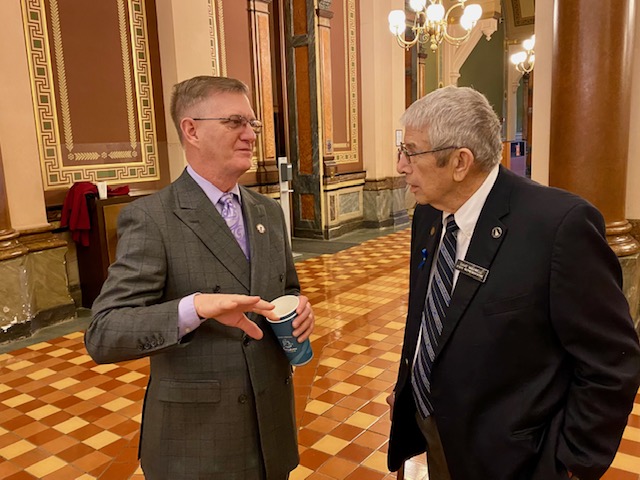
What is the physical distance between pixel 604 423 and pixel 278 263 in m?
0.94

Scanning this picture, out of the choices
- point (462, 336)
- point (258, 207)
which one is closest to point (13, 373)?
point (258, 207)

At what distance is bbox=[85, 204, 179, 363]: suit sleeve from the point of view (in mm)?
1282

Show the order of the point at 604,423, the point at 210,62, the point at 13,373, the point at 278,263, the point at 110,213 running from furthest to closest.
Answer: the point at 210,62 → the point at 110,213 → the point at 13,373 → the point at 278,263 → the point at 604,423

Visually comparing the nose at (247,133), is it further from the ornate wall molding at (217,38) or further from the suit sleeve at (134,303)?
the ornate wall molding at (217,38)

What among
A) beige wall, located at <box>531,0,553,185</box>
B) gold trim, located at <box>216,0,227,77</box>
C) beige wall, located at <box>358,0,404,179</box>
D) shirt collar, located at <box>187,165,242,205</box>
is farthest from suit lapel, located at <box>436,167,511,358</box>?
beige wall, located at <box>358,0,404,179</box>

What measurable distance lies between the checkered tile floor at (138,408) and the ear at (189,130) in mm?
1755

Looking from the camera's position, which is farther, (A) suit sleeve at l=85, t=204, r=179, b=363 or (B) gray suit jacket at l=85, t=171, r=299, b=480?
(B) gray suit jacket at l=85, t=171, r=299, b=480

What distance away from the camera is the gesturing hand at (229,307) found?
1.23 metres

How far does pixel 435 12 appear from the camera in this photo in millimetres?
7164

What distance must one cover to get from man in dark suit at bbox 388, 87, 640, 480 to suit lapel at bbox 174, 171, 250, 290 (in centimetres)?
52

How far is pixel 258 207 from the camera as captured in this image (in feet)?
5.50

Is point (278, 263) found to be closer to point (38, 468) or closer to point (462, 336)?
point (462, 336)

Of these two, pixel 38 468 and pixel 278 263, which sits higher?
pixel 278 263

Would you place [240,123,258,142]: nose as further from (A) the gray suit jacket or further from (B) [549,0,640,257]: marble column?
(B) [549,0,640,257]: marble column
